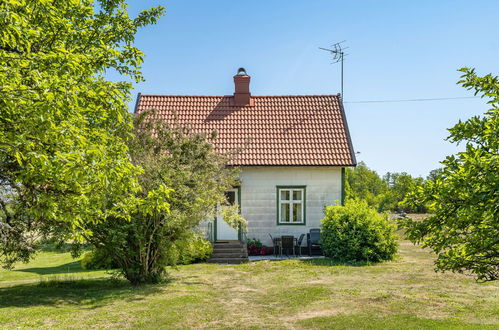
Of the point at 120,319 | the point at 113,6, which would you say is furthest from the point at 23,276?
the point at 113,6

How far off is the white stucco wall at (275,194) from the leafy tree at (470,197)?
41.9 ft

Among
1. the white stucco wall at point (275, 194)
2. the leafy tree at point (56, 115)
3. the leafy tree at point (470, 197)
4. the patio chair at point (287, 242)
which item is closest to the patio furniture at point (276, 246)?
the patio chair at point (287, 242)

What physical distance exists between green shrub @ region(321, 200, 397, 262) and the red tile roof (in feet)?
9.36

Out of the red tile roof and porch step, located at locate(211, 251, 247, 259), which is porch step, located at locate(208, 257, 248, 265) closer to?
porch step, located at locate(211, 251, 247, 259)

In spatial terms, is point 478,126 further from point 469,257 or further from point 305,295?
point 305,295

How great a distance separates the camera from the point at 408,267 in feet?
49.2

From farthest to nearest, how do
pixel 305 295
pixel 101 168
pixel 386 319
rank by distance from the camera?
pixel 305 295
pixel 386 319
pixel 101 168

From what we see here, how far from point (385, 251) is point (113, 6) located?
11795 mm

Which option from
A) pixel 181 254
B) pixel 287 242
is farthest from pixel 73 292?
pixel 287 242

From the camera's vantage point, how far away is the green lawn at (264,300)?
27.6 feet

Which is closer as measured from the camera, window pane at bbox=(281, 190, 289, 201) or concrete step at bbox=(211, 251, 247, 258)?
concrete step at bbox=(211, 251, 247, 258)

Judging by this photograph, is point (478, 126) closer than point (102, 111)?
Yes

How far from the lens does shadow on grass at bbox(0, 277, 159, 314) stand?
10.4m

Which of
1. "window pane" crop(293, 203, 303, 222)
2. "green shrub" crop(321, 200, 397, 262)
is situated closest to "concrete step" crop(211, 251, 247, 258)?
"window pane" crop(293, 203, 303, 222)
